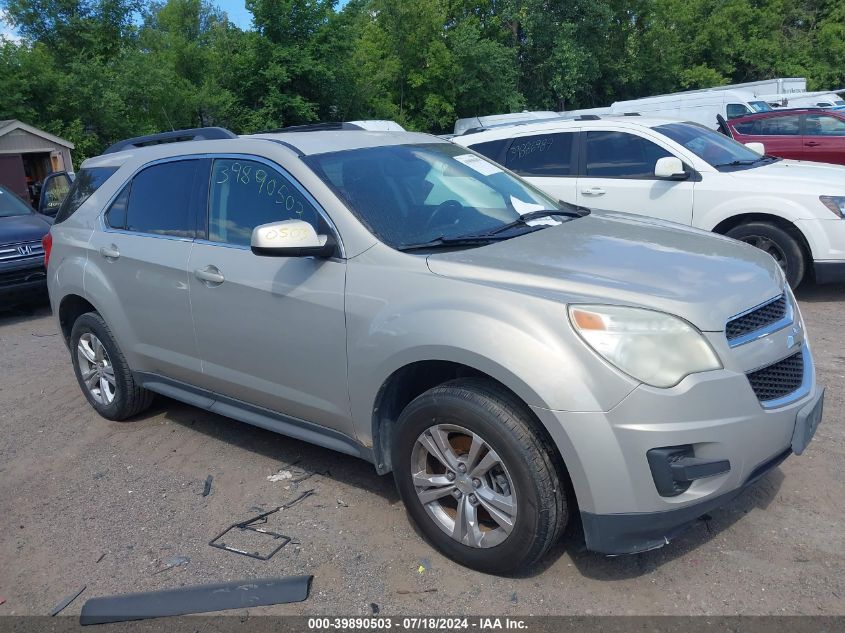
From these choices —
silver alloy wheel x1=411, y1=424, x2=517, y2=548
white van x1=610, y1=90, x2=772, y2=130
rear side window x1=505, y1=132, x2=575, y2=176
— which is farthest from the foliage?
silver alloy wheel x1=411, y1=424, x2=517, y2=548

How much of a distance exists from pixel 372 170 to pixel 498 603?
218 cm

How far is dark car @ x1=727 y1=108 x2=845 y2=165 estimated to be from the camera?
13797 mm

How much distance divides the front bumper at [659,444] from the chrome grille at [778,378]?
5 centimetres

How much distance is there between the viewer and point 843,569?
10.4 feet

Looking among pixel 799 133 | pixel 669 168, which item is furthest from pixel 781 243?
pixel 799 133

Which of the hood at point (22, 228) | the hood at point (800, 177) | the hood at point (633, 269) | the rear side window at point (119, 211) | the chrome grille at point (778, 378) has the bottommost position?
the hood at point (22, 228)

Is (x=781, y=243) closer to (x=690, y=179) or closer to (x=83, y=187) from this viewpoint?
(x=690, y=179)

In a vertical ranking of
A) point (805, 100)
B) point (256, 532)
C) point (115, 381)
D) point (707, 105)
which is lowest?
point (256, 532)

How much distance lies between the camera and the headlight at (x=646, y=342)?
285cm

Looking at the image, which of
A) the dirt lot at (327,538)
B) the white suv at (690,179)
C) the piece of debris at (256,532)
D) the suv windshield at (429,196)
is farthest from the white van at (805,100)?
the piece of debris at (256,532)

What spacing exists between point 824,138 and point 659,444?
13205 millimetres

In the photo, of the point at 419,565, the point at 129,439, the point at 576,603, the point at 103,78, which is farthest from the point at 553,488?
the point at 103,78

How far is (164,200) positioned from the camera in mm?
4684

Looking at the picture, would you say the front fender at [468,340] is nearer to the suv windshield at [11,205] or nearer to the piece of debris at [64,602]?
the piece of debris at [64,602]
